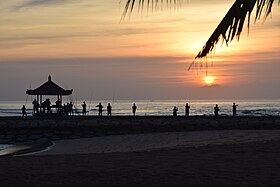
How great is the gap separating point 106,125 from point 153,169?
25216 mm

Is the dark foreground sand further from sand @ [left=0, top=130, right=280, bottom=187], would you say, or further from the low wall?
the low wall

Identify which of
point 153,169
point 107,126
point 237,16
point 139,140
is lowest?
point 139,140

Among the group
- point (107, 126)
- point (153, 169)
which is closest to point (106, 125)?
point (107, 126)

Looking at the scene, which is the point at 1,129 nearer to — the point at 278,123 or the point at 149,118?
the point at 149,118

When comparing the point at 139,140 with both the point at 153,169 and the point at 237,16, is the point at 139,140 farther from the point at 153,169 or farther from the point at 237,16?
the point at 237,16

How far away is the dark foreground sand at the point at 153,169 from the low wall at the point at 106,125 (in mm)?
21242

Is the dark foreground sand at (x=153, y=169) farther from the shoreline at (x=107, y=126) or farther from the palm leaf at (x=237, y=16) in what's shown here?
the shoreline at (x=107, y=126)

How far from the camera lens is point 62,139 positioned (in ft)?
113

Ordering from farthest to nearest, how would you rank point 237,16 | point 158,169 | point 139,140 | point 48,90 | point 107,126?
point 48,90 < point 107,126 < point 139,140 < point 158,169 < point 237,16

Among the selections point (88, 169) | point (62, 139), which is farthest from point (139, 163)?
point (62, 139)

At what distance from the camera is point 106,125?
36.6 metres

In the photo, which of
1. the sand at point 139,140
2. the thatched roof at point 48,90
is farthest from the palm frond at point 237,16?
the thatched roof at point 48,90

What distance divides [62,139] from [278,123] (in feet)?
48.4

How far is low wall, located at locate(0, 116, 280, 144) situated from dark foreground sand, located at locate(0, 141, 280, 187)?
21.2 m
